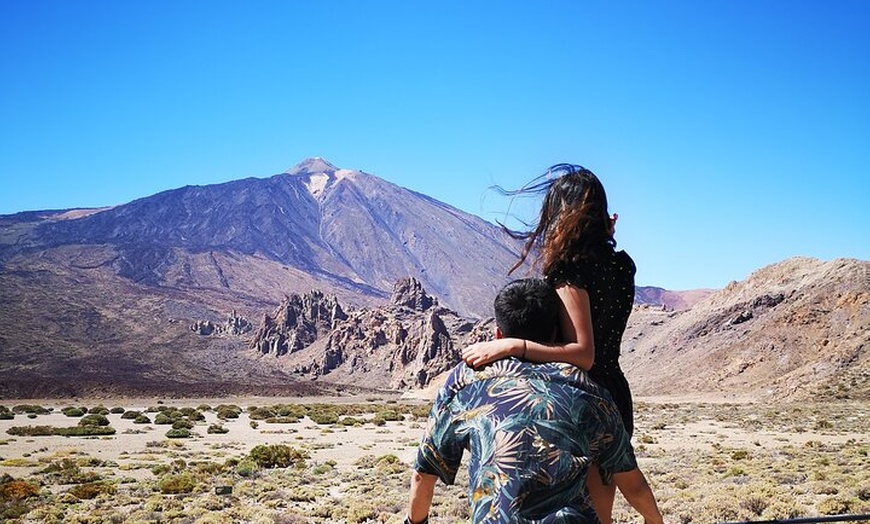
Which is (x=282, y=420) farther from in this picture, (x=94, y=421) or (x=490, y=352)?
(x=490, y=352)

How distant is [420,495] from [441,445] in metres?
0.26

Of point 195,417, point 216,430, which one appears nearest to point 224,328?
point 195,417

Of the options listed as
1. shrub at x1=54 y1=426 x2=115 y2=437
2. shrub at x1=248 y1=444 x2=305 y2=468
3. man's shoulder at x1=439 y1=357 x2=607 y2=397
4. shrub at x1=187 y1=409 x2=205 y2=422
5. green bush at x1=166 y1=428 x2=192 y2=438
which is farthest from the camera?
shrub at x1=187 y1=409 x2=205 y2=422

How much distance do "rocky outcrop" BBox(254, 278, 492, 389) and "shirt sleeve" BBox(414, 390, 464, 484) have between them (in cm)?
7090

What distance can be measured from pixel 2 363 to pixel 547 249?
10824 centimetres

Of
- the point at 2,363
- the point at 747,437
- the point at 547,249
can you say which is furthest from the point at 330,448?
the point at 2,363

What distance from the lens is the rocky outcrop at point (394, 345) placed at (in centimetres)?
7650

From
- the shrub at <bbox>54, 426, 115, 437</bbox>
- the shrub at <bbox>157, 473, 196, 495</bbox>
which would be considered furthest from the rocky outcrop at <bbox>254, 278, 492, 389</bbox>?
the shrub at <bbox>157, 473, 196, 495</bbox>

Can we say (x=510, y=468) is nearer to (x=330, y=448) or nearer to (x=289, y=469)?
(x=289, y=469)

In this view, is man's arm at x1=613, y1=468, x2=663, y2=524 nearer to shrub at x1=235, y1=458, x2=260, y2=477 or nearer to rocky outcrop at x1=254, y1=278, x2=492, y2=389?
shrub at x1=235, y1=458, x2=260, y2=477

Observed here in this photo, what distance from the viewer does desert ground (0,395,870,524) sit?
11.7 metres

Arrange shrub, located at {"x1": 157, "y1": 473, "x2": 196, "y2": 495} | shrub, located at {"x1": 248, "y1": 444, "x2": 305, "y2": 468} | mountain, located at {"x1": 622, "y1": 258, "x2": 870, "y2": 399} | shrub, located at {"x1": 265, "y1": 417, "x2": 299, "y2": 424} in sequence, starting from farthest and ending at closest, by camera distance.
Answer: mountain, located at {"x1": 622, "y1": 258, "x2": 870, "y2": 399} → shrub, located at {"x1": 265, "y1": 417, "x2": 299, "y2": 424} → shrub, located at {"x1": 248, "y1": 444, "x2": 305, "y2": 468} → shrub, located at {"x1": 157, "y1": 473, "x2": 196, "y2": 495}

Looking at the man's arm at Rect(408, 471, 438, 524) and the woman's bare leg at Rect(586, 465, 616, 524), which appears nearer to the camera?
the man's arm at Rect(408, 471, 438, 524)

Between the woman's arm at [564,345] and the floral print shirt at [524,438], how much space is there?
0.13ft
